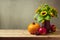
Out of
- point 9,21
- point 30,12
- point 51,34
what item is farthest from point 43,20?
point 9,21

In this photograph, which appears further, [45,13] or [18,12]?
[18,12]

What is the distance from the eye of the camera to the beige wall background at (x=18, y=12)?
72.5 inches

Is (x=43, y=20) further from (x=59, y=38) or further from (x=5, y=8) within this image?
(x=5, y=8)

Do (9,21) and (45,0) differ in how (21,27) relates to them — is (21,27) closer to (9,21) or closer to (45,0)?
(9,21)

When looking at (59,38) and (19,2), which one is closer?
(59,38)

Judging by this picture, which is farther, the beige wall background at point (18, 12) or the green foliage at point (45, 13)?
the beige wall background at point (18, 12)

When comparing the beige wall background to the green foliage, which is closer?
the green foliage

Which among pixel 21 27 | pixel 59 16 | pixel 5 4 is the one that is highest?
pixel 5 4

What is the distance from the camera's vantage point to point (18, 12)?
1.86 meters

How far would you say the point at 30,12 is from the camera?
6.14 feet

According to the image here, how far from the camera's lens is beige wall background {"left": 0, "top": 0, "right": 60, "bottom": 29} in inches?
72.5

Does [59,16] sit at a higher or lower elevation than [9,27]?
higher

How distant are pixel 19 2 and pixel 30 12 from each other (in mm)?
184

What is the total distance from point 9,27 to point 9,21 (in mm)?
76
